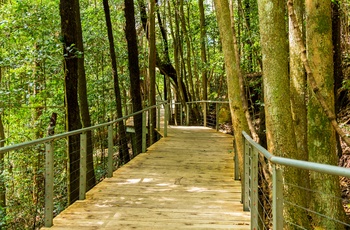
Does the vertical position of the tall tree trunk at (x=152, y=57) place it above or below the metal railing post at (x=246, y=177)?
above

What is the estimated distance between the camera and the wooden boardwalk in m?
3.66

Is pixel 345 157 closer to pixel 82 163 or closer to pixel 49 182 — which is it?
pixel 82 163

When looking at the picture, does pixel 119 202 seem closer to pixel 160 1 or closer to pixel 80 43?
pixel 80 43

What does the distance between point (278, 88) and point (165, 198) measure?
6.72 ft

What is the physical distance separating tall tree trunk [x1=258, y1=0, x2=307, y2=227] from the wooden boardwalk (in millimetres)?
549

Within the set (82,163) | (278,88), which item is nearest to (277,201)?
(278,88)

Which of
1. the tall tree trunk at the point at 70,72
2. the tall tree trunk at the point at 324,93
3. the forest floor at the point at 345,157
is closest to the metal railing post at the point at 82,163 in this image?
the tall tree trunk at the point at 70,72

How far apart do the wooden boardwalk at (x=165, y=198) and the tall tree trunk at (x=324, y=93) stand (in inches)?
44.8

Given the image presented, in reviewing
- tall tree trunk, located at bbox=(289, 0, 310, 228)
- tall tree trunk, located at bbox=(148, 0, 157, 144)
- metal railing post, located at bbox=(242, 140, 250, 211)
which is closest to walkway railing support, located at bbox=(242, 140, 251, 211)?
metal railing post, located at bbox=(242, 140, 250, 211)

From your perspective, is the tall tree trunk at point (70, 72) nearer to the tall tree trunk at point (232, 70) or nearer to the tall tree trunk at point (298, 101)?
the tall tree trunk at point (232, 70)

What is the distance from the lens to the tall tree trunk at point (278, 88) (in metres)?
3.52

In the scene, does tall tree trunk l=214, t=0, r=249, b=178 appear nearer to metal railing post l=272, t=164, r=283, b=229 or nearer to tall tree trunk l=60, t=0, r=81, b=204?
tall tree trunk l=60, t=0, r=81, b=204

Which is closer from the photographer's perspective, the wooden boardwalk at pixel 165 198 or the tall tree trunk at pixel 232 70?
the wooden boardwalk at pixel 165 198

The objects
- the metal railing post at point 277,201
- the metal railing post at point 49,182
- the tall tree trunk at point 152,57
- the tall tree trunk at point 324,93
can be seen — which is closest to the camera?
the metal railing post at point 277,201
